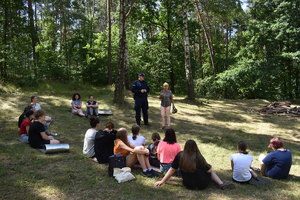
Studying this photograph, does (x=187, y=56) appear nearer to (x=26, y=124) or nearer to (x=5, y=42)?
(x=26, y=124)

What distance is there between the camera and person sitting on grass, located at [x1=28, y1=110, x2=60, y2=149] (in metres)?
6.56

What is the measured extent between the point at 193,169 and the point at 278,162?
198 cm

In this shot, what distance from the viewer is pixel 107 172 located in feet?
17.7

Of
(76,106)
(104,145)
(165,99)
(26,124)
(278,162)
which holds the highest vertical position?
(165,99)

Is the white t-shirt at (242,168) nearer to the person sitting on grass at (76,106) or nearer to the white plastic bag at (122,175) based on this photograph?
the white plastic bag at (122,175)

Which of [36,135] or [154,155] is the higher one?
[36,135]

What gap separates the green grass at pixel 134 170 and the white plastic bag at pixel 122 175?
10cm

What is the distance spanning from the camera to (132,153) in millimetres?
5480

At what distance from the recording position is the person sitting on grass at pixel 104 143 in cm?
573

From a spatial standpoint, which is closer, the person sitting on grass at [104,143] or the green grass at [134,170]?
the green grass at [134,170]

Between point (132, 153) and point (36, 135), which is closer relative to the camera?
Answer: point (132, 153)

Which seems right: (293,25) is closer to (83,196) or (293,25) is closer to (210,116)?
(210,116)

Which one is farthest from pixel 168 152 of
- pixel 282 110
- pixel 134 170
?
pixel 282 110

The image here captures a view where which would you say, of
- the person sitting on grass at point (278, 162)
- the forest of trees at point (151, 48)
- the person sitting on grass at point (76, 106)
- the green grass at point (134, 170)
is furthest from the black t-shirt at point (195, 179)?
the forest of trees at point (151, 48)
